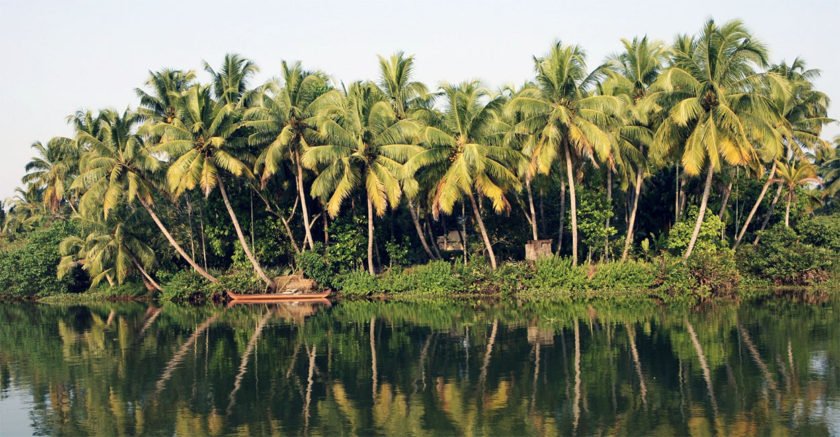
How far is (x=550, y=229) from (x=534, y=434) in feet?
92.2

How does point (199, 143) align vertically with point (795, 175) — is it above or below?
above

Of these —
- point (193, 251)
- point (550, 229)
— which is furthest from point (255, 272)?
point (550, 229)

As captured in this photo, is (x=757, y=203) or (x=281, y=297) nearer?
(x=757, y=203)

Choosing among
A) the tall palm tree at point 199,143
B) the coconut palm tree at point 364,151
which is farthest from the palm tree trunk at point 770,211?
the tall palm tree at point 199,143

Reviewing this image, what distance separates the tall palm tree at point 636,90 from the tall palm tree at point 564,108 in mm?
1375

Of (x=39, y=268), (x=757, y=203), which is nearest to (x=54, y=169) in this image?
(x=39, y=268)

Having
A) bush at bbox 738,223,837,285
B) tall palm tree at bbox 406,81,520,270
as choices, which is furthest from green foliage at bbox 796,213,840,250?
tall palm tree at bbox 406,81,520,270

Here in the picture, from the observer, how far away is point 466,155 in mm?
32625

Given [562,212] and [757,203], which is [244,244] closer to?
[562,212]

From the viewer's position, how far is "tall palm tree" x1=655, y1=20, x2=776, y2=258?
29844mm

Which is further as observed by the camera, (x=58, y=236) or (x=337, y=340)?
(x=58, y=236)

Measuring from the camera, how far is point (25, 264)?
42969 millimetres

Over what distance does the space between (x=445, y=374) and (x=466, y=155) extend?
1541cm

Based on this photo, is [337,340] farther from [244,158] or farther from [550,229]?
[550,229]
